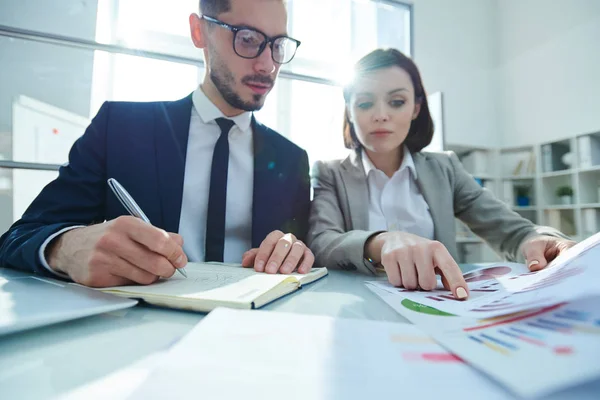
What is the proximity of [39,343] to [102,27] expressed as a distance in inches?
91.1

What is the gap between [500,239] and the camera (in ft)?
2.98

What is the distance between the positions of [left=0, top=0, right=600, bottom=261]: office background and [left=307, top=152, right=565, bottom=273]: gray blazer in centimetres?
16

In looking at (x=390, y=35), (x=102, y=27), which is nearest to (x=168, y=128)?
(x=102, y=27)

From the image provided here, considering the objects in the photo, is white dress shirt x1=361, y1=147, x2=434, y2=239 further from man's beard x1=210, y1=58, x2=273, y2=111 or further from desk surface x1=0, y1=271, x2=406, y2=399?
desk surface x1=0, y1=271, x2=406, y2=399

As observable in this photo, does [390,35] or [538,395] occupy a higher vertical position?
[390,35]

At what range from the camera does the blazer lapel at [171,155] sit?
0.76m

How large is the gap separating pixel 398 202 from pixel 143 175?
70cm

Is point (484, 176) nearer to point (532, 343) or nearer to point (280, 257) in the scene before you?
point (280, 257)

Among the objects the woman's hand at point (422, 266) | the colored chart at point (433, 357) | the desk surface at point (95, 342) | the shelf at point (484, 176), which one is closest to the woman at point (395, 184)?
the woman's hand at point (422, 266)

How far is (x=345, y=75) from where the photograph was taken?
1.10 m

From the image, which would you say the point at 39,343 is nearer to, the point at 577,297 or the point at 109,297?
the point at 109,297

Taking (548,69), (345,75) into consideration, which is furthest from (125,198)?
(548,69)

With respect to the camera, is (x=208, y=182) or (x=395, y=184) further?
(x=395, y=184)

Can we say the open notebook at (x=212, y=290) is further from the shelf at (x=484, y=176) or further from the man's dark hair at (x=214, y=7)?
the shelf at (x=484, y=176)
